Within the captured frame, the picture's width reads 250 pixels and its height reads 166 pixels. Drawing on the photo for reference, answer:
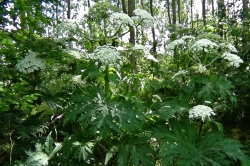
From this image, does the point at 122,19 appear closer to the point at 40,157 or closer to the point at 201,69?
the point at 201,69

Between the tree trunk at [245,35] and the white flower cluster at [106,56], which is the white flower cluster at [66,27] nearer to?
the white flower cluster at [106,56]

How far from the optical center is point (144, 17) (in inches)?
120

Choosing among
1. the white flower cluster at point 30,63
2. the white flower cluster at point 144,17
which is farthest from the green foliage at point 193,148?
the white flower cluster at point 30,63

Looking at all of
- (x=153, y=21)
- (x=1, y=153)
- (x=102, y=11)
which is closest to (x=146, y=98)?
(x=102, y=11)

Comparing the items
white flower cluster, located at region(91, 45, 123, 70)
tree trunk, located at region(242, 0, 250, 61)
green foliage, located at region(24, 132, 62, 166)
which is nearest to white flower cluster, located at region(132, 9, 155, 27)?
white flower cluster, located at region(91, 45, 123, 70)

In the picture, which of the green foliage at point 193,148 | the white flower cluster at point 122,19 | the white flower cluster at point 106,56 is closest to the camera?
the green foliage at point 193,148

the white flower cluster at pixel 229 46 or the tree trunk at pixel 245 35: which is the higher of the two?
the tree trunk at pixel 245 35

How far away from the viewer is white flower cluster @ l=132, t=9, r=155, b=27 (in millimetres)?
3043

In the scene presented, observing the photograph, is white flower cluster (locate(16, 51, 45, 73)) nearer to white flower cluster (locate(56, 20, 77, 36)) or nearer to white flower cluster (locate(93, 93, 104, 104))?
white flower cluster (locate(56, 20, 77, 36))

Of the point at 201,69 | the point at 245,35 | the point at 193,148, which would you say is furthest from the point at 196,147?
A: the point at 245,35

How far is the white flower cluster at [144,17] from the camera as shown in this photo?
9.98ft

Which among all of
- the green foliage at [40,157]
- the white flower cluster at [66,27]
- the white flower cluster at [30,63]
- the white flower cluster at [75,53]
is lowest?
the green foliage at [40,157]

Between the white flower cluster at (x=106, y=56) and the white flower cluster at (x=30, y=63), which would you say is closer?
the white flower cluster at (x=106, y=56)

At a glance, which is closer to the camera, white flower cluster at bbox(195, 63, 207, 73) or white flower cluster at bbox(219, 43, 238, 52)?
white flower cluster at bbox(195, 63, 207, 73)
